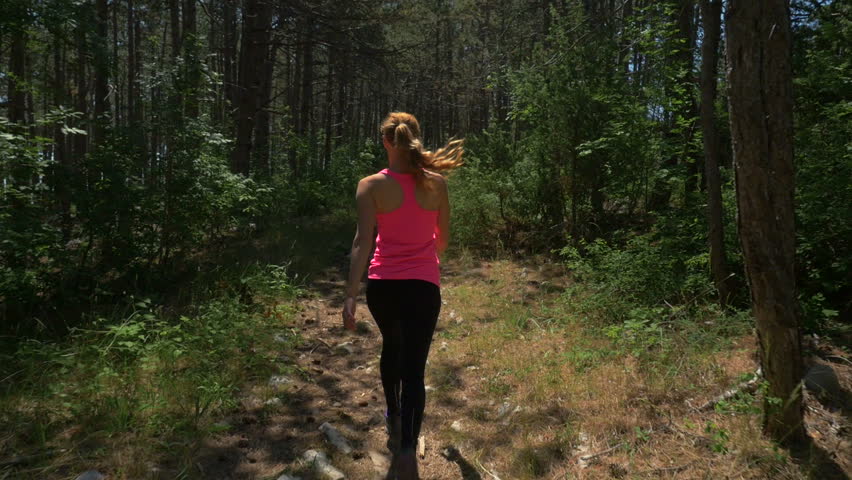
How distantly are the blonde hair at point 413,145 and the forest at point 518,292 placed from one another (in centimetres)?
157

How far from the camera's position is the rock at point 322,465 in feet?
9.68

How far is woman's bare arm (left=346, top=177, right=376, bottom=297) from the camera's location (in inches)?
110

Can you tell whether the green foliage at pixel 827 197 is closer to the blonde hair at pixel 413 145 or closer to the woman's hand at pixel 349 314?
the blonde hair at pixel 413 145

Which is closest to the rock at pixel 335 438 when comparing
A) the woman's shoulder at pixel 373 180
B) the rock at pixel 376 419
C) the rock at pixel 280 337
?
the rock at pixel 376 419

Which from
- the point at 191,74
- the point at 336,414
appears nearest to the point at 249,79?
the point at 191,74

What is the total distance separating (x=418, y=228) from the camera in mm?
2852

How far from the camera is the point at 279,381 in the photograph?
13.8ft

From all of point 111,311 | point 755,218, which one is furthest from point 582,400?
point 111,311

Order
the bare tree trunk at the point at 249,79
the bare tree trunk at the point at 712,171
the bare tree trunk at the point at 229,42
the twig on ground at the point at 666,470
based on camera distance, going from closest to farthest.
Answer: the twig on ground at the point at 666,470
the bare tree trunk at the point at 712,171
the bare tree trunk at the point at 229,42
the bare tree trunk at the point at 249,79

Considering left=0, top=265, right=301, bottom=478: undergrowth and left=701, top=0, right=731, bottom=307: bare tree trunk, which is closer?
left=0, top=265, right=301, bottom=478: undergrowth

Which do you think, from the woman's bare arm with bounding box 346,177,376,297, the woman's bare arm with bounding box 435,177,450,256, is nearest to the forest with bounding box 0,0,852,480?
the woman's bare arm with bounding box 346,177,376,297

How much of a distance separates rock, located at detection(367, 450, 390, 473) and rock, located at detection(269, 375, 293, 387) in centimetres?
121

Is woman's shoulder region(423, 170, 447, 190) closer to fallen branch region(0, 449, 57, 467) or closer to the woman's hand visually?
the woman's hand

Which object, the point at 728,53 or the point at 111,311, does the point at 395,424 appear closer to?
the point at 728,53
